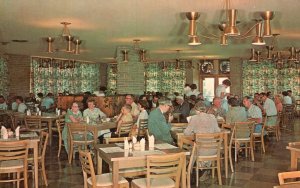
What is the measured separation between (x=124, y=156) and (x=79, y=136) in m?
3.57

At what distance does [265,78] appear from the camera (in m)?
19.3

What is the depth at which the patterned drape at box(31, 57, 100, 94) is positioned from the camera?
57.7 feet

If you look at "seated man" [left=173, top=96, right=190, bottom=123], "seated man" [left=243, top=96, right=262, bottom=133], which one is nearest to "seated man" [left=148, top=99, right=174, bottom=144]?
"seated man" [left=243, top=96, right=262, bottom=133]

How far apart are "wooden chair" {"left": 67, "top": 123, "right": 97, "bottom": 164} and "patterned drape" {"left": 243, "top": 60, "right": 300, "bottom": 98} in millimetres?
13192

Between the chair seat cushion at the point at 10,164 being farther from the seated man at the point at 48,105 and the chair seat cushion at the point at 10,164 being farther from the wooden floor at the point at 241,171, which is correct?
the seated man at the point at 48,105

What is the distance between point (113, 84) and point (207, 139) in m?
16.3

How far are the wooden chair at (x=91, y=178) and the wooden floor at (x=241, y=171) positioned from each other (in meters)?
1.55

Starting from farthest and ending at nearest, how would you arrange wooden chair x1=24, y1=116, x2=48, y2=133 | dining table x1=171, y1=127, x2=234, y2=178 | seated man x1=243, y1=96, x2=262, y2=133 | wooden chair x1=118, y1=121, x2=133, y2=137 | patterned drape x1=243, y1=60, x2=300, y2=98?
patterned drape x1=243, y1=60, x2=300, y2=98 → wooden chair x1=24, y1=116, x2=48, y2=133 → seated man x1=243, y1=96, x2=262, y2=133 → wooden chair x1=118, y1=121, x2=133, y2=137 → dining table x1=171, y1=127, x2=234, y2=178

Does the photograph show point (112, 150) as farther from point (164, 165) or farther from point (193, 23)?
point (193, 23)

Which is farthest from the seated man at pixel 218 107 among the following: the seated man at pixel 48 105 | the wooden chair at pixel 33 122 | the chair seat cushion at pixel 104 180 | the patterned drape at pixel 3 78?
the patterned drape at pixel 3 78

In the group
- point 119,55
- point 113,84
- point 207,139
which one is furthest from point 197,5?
point 113,84

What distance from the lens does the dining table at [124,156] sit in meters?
4.06

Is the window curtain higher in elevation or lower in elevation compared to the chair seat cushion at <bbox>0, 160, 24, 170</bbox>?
higher

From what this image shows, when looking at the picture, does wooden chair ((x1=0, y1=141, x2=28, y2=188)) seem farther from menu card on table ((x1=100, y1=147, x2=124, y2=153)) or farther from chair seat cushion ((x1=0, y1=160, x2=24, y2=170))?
menu card on table ((x1=100, y1=147, x2=124, y2=153))
